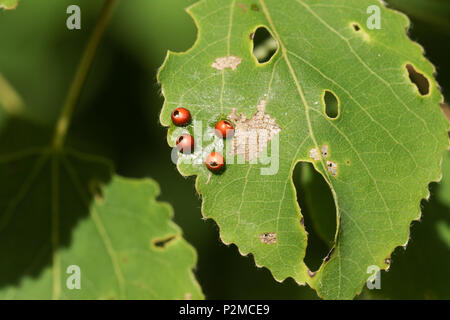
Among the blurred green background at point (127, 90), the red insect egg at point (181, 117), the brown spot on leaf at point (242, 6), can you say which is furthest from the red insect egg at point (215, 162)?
the blurred green background at point (127, 90)

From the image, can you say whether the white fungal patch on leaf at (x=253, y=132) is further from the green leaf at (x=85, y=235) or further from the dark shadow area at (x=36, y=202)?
the dark shadow area at (x=36, y=202)

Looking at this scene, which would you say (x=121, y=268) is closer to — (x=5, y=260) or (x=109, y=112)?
(x=5, y=260)

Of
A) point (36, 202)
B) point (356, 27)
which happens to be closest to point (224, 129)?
point (356, 27)

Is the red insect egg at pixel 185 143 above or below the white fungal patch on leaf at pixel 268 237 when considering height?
above

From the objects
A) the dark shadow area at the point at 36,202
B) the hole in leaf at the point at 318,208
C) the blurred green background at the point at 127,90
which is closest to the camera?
the hole in leaf at the point at 318,208

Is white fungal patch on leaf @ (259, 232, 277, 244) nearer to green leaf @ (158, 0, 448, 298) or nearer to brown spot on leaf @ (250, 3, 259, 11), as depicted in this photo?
green leaf @ (158, 0, 448, 298)

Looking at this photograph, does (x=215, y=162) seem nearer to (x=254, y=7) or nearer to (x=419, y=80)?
(x=254, y=7)
